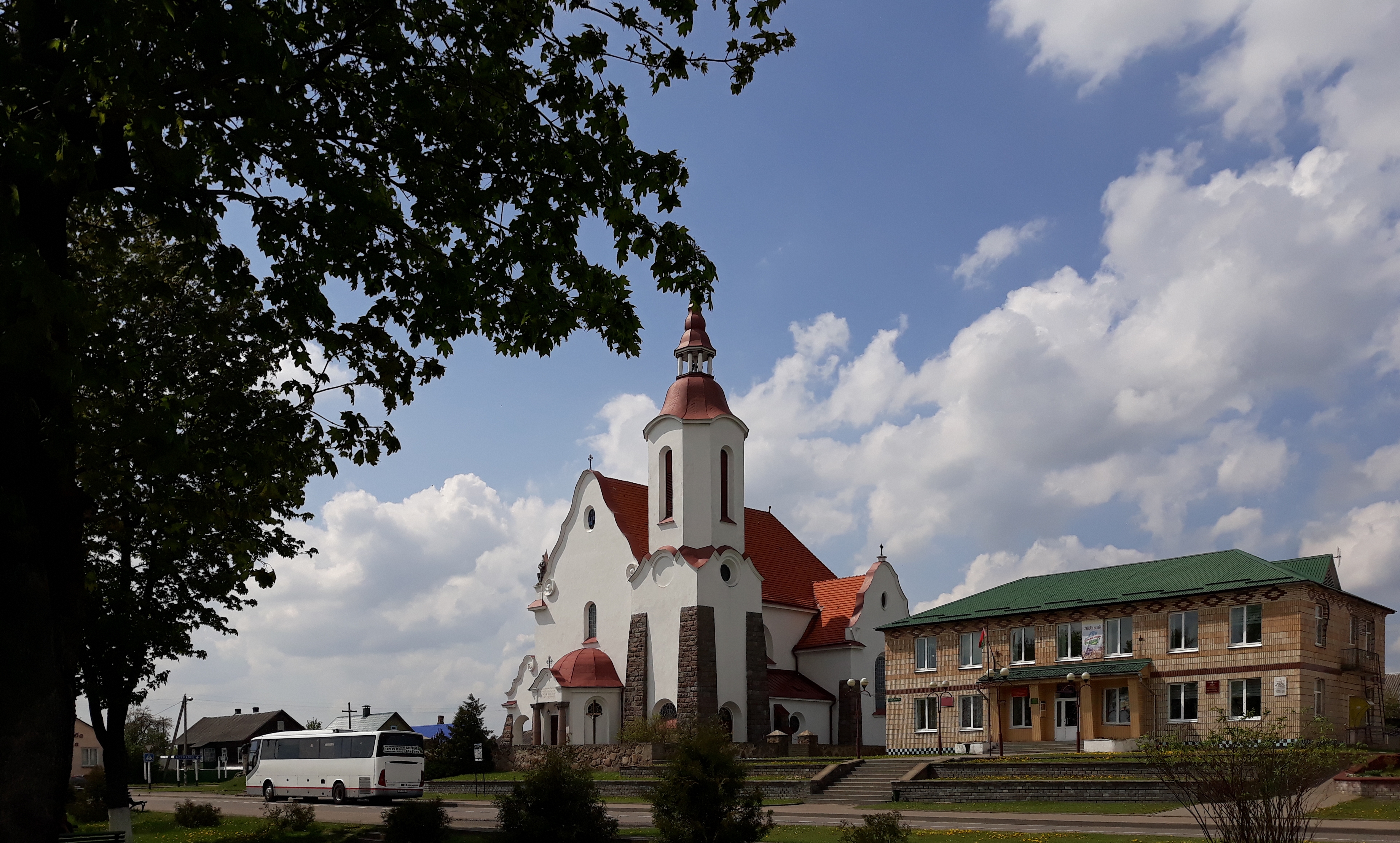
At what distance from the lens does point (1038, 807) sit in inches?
1061

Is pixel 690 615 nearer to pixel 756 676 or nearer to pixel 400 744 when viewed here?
pixel 756 676

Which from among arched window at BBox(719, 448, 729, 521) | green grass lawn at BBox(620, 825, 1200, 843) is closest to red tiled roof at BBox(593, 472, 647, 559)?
arched window at BBox(719, 448, 729, 521)

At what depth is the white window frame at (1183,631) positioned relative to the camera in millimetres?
37219

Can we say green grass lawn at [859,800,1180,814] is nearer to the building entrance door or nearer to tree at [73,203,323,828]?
the building entrance door

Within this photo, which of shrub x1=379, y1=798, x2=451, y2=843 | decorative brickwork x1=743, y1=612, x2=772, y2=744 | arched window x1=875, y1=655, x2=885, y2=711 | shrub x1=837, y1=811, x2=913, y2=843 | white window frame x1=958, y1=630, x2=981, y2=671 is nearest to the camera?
shrub x1=837, y1=811, x2=913, y2=843

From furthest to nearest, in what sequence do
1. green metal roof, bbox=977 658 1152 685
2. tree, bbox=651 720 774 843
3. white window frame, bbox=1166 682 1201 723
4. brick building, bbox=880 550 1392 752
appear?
1. green metal roof, bbox=977 658 1152 685
2. white window frame, bbox=1166 682 1201 723
3. brick building, bbox=880 550 1392 752
4. tree, bbox=651 720 774 843

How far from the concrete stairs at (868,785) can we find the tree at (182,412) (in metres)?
18.0

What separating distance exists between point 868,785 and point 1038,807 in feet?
25.0

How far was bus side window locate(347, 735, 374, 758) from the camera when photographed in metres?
39.2

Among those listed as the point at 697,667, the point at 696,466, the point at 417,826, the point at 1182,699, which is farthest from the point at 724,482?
the point at 417,826

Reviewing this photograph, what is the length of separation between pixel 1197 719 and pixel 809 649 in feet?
74.8

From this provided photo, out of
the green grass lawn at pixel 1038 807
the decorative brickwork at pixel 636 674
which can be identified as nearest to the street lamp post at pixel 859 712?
the decorative brickwork at pixel 636 674

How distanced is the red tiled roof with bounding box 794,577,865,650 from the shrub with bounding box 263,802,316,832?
32067mm

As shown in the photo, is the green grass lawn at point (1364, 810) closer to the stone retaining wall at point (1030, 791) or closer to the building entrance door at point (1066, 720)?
the stone retaining wall at point (1030, 791)
